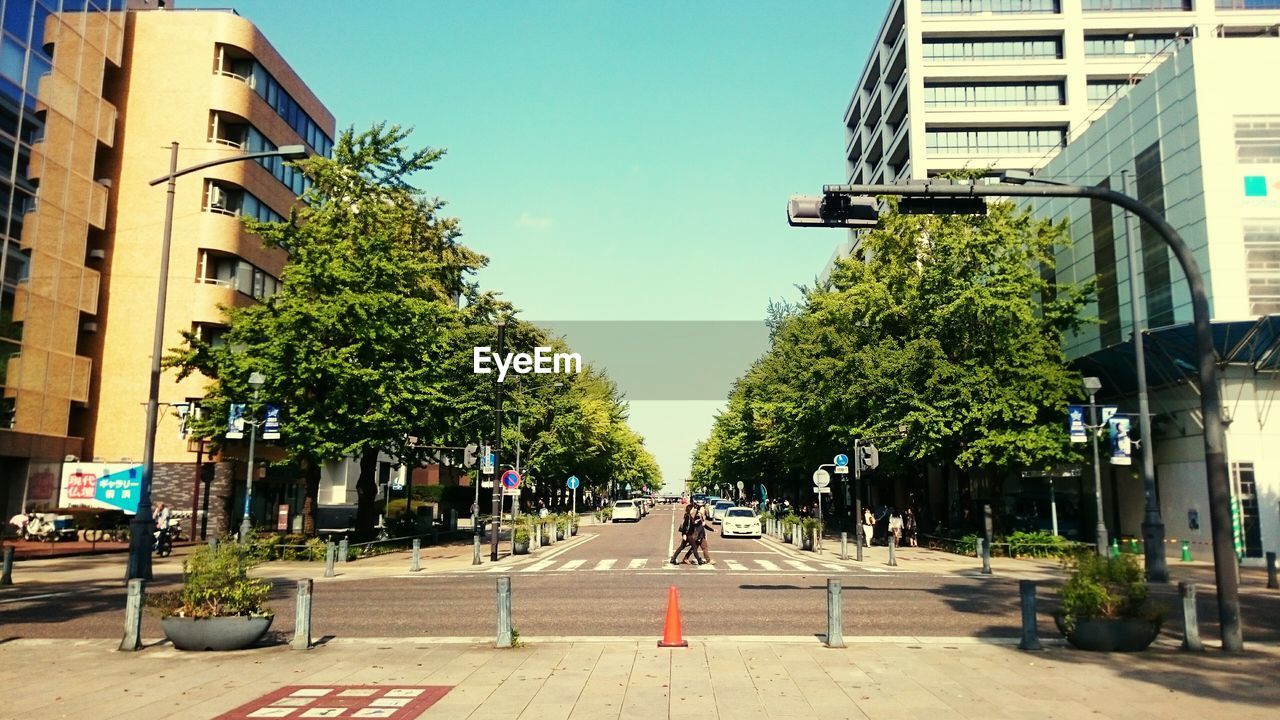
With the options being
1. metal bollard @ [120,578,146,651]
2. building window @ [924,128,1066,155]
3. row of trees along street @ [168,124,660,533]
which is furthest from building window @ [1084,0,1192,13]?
metal bollard @ [120,578,146,651]

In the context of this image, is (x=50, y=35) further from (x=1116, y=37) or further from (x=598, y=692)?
(x=1116, y=37)

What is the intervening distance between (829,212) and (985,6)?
199ft

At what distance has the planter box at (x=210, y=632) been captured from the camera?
39.4ft

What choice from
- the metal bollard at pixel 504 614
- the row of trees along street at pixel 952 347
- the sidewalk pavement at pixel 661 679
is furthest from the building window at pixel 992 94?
the metal bollard at pixel 504 614

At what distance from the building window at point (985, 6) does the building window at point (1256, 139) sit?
35536 millimetres

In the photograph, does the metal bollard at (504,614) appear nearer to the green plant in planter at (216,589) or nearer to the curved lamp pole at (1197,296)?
the green plant in planter at (216,589)

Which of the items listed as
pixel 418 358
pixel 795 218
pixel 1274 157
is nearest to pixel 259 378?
pixel 418 358

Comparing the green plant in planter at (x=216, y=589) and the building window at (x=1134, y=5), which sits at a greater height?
the building window at (x=1134, y=5)

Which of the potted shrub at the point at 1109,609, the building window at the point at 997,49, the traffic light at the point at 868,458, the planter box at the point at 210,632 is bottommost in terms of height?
the planter box at the point at 210,632

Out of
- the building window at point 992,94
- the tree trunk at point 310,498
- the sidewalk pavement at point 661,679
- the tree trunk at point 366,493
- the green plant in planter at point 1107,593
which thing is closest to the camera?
the sidewalk pavement at point 661,679

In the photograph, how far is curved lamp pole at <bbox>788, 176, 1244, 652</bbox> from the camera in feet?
38.7

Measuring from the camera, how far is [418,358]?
3381cm

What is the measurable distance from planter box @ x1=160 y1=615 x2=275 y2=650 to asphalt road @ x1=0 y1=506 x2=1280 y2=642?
5.51ft

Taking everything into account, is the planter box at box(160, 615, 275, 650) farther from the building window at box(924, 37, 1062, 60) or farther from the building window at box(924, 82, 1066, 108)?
the building window at box(924, 37, 1062, 60)
